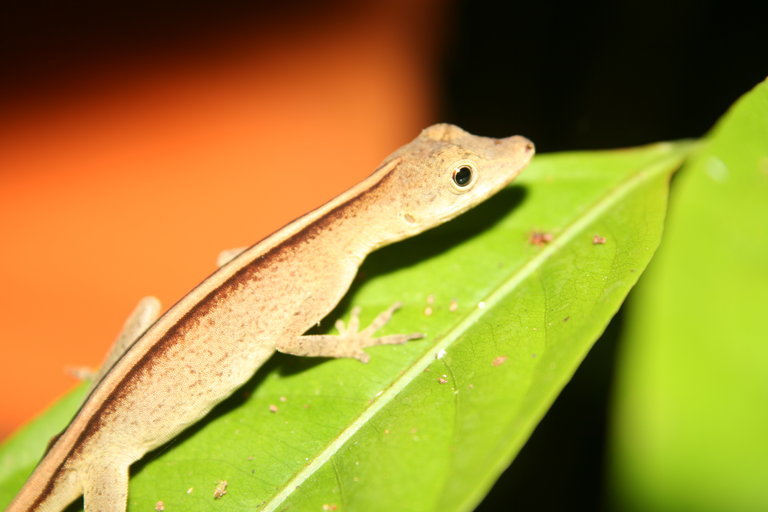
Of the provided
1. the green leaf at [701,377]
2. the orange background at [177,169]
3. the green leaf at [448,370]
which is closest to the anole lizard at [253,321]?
the green leaf at [448,370]

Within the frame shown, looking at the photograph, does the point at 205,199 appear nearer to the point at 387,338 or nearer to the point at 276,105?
the point at 276,105

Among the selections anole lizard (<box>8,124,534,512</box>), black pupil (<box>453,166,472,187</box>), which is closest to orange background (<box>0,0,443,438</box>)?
anole lizard (<box>8,124,534,512</box>)

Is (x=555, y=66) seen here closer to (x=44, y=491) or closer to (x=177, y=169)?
(x=177, y=169)

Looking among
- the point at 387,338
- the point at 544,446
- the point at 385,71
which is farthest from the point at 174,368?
the point at 385,71

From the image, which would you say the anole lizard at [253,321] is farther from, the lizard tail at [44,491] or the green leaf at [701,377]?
the green leaf at [701,377]

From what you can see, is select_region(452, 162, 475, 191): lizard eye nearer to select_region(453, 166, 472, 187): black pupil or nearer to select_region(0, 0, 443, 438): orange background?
select_region(453, 166, 472, 187): black pupil
